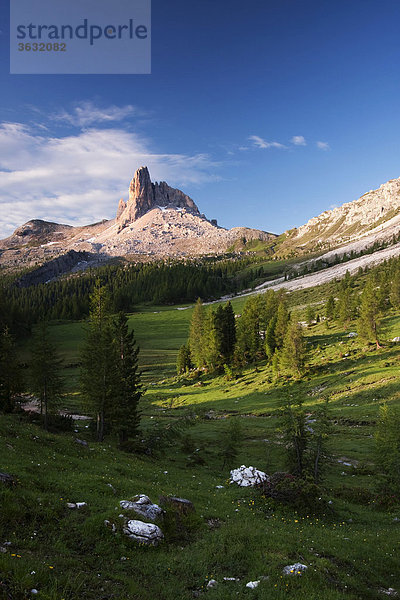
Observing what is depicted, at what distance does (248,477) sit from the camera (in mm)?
24781

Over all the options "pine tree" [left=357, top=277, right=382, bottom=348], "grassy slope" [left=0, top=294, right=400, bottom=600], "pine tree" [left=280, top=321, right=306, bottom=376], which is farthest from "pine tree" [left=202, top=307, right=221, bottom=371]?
"grassy slope" [left=0, top=294, right=400, bottom=600]

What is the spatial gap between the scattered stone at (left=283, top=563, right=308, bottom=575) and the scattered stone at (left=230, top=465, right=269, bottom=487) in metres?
12.3

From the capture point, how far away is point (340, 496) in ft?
82.7

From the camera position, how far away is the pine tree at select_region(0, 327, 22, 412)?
39344mm

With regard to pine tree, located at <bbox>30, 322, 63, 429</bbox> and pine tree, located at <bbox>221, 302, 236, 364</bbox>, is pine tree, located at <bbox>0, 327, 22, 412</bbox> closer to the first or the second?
pine tree, located at <bbox>30, 322, 63, 429</bbox>

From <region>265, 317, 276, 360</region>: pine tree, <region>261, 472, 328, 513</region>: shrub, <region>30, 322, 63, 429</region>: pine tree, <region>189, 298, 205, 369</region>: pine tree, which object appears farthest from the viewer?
<region>189, 298, 205, 369</region>: pine tree


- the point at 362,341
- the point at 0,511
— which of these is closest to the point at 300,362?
the point at 362,341

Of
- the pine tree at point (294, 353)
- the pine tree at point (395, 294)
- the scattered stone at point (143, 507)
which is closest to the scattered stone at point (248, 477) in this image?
the scattered stone at point (143, 507)

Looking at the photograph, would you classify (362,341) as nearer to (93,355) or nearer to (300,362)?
(300,362)

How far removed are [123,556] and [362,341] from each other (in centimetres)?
7160

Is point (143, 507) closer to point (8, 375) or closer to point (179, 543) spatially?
point (179, 543)

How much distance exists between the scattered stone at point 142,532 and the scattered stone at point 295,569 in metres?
5.12

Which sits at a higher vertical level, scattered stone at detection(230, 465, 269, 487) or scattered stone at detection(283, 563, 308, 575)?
scattered stone at detection(283, 563, 308, 575)

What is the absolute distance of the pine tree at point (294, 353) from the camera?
2571 inches
